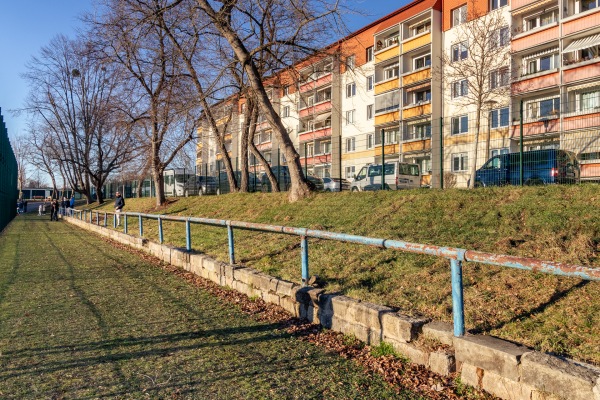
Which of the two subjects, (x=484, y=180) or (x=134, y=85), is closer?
(x=484, y=180)

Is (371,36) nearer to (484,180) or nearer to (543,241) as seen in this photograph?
(484,180)

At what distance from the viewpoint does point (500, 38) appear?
26234mm

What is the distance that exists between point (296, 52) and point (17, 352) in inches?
456

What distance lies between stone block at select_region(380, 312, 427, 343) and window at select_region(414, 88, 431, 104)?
33.0m

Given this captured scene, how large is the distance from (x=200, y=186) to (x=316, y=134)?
18.5m

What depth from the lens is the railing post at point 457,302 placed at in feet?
Answer: 11.7

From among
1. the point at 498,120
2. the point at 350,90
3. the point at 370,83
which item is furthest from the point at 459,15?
the point at 498,120

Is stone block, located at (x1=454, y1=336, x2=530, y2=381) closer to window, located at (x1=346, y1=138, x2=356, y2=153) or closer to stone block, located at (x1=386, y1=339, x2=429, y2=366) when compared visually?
stone block, located at (x1=386, y1=339, x2=429, y2=366)

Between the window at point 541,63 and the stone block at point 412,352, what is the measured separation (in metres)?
29.2

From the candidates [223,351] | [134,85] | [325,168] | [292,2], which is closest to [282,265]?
[223,351]

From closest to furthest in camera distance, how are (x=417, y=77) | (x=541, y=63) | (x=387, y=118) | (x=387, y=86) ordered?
(x=541, y=63) < (x=417, y=77) < (x=387, y=118) < (x=387, y=86)

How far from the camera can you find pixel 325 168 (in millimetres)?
20688

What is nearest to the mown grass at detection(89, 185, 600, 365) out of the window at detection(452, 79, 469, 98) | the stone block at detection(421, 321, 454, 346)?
the stone block at detection(421, 321, 454, 346)

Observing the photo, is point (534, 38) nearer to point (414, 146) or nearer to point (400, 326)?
point (414, 146)
